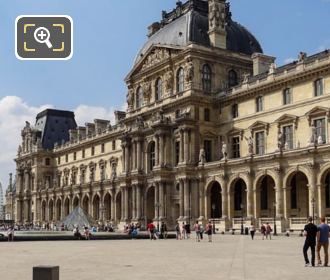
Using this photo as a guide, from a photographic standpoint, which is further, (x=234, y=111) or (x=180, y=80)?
(x=180, y=80)

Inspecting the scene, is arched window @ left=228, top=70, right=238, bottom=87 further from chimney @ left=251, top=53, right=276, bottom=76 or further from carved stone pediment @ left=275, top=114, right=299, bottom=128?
carved stone pediment @ left=275, top=114, right=299, bottom=128

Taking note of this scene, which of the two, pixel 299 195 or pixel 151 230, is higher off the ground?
pixel 299 195

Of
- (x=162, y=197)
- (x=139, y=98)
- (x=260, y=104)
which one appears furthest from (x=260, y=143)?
(x=139, y=98)

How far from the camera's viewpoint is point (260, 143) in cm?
6706

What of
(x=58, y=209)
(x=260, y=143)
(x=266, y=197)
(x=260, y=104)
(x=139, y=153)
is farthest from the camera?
(x=58, y=209)

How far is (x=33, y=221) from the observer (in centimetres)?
12262

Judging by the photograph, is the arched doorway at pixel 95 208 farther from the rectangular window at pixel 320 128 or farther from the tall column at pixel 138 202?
the rectangular window at pixel 320 128

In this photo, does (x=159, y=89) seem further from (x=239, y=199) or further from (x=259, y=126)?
(x=239, y=199)

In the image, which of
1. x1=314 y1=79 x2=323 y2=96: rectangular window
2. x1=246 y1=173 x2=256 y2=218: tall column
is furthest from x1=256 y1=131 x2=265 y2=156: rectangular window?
x1=314 y1=79 x2=323 y2=96: rectangular window

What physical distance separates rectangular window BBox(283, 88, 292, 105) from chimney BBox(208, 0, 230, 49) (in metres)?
14.8

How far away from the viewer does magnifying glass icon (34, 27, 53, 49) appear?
37.7ft

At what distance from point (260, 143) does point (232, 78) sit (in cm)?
1295

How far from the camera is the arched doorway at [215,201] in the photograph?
231 feet

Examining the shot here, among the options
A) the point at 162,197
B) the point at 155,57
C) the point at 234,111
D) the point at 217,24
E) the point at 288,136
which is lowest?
the point at 162,197
